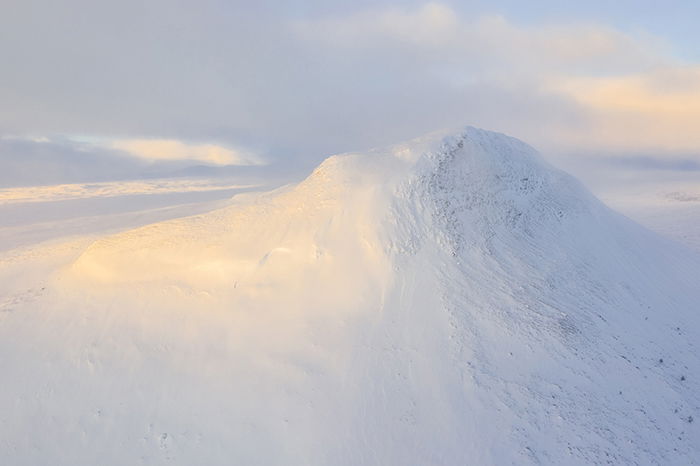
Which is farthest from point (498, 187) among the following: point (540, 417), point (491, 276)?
point (540, 417)

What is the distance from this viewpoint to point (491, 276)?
1587 cm

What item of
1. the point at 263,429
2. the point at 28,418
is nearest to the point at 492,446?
the point at 263,429

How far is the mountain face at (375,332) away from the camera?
1102 cm

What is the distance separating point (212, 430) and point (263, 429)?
1.56m

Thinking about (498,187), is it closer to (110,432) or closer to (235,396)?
(235,396)

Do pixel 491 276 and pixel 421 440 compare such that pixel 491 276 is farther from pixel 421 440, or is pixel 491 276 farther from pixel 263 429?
pixel 263 429

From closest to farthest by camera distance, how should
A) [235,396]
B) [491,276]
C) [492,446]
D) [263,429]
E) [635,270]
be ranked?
[492,446]
[263,429]
[235,396]
[491,276]
[635,270]

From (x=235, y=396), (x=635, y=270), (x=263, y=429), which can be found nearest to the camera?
(x=263, y=429)

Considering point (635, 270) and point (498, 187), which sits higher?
point (498, 187)

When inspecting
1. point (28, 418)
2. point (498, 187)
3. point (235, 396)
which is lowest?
point (28, 418)

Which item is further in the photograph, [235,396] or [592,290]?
[592,290]

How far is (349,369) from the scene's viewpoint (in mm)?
12719

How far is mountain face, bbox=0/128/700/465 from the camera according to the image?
11016 mm

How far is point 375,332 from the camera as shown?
45.6 ft
